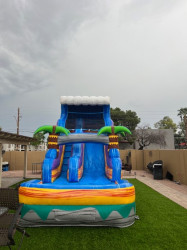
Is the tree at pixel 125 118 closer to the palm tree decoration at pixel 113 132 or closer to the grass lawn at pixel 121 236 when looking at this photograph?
the palm tree decoration at pixel 113 132

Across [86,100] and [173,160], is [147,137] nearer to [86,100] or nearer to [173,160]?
[173,160]

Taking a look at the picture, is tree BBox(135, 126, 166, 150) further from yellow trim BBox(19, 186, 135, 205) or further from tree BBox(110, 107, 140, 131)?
→ yellow trim BBox(19, 186, 135, 205)

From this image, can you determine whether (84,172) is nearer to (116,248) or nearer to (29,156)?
(116,248)

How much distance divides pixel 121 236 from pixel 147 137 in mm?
29557

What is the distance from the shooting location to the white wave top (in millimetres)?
7555

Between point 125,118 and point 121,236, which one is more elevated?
point 125,118

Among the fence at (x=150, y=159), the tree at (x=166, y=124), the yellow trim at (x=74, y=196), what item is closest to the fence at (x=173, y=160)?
the fence at (x=150, y=159)

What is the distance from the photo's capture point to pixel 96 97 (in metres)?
7.61

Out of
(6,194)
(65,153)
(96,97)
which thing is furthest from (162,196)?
(6,194)

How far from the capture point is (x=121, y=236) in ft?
11.6

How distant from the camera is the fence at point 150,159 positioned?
934 cm

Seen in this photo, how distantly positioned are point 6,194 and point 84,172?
3.14 m

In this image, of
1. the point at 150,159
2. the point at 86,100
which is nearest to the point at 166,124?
the point at 150,159

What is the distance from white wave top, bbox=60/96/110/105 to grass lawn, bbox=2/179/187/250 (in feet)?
15.4
